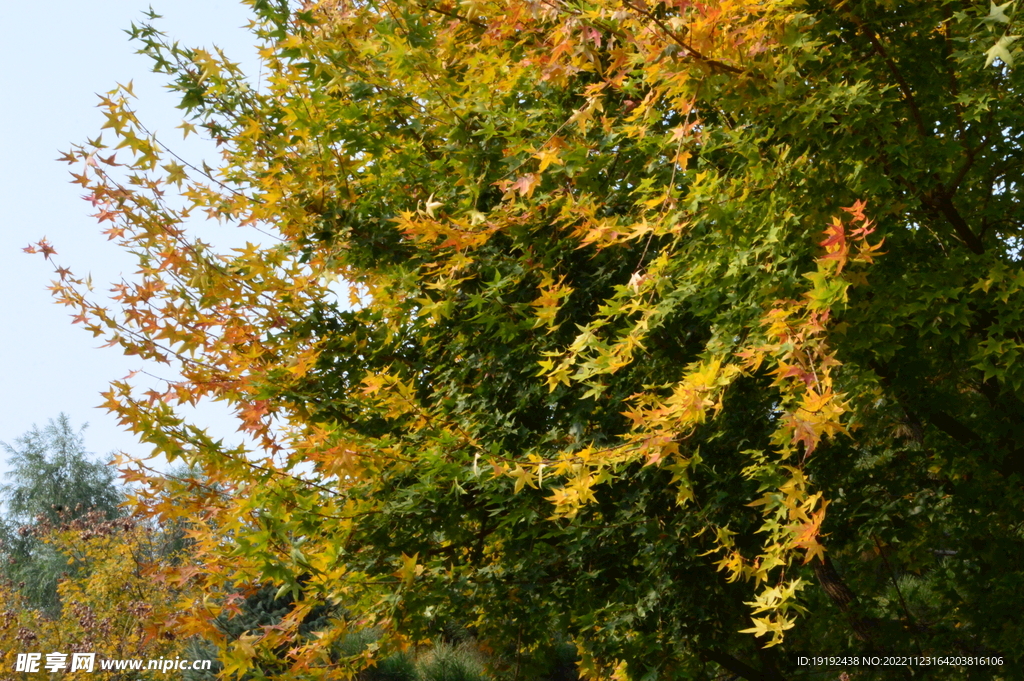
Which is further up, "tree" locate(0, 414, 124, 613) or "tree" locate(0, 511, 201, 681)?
"tree" locate(0, 414, 124, 613)

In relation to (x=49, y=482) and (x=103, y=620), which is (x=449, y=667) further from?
(x=49, y=482)

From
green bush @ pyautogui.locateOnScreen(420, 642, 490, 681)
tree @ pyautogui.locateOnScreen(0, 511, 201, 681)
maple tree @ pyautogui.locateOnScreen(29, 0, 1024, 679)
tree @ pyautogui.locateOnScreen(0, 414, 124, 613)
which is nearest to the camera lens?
maple tree @ pyautogui.locateOnScreen(29, 0, 1024, 679)

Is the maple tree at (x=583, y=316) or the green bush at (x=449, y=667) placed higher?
the maple tree at (x=583, y=316)

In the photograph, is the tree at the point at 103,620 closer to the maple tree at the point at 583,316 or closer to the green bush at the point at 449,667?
the green bush at the point at 449,667

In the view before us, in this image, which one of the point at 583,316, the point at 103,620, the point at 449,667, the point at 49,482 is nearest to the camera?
the point at 583,316

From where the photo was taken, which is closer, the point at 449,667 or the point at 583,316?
the point at 583,316

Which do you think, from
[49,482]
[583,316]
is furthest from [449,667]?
[49,482]

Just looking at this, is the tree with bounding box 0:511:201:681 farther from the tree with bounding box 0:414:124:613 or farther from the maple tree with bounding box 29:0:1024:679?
the tree with bounding box 0:414:124:613

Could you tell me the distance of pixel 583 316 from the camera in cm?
484

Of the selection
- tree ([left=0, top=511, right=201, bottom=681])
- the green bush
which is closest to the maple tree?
the green bush

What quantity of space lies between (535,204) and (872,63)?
1.83 meters

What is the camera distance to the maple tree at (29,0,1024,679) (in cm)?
379

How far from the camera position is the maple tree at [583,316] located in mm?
3789

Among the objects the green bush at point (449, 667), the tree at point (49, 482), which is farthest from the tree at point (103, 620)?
the tree at point (49, 482)
